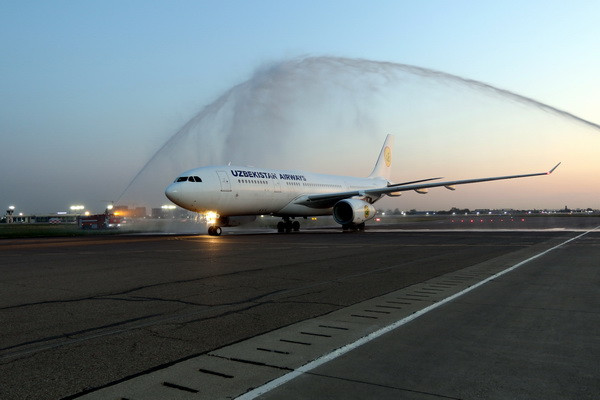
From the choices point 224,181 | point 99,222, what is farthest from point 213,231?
point 99,222

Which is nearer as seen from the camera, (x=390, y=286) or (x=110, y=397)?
(x=110, y=397)

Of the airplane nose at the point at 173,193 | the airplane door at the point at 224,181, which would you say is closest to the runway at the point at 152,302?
the airplane nose at the point at 173,193

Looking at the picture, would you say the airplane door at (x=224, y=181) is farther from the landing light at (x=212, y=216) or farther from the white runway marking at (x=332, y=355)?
the white runway marking at (x=332, y=355)

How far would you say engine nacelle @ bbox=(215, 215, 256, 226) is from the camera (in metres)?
29.2

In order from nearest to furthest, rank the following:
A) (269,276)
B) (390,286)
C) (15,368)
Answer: (15,368)
(390,286)
(269,276)

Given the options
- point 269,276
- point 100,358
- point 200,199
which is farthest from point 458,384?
point 200,199

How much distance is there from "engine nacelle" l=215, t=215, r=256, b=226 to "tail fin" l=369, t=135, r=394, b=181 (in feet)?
63.0

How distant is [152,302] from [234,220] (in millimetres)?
23374

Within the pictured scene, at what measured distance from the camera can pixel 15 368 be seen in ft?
13.8

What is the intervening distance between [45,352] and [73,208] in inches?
5210

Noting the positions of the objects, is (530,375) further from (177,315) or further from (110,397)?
(177,315)

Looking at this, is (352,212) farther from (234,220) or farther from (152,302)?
(152,302)

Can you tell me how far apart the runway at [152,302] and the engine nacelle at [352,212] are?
1572 centimetres

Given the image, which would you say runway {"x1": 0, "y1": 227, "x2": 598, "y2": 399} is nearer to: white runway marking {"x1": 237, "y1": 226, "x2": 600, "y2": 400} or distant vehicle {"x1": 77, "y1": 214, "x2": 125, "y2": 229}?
white runway marking {"x1": 237, "y1": 226, "x2": 600, "y2": 400}
